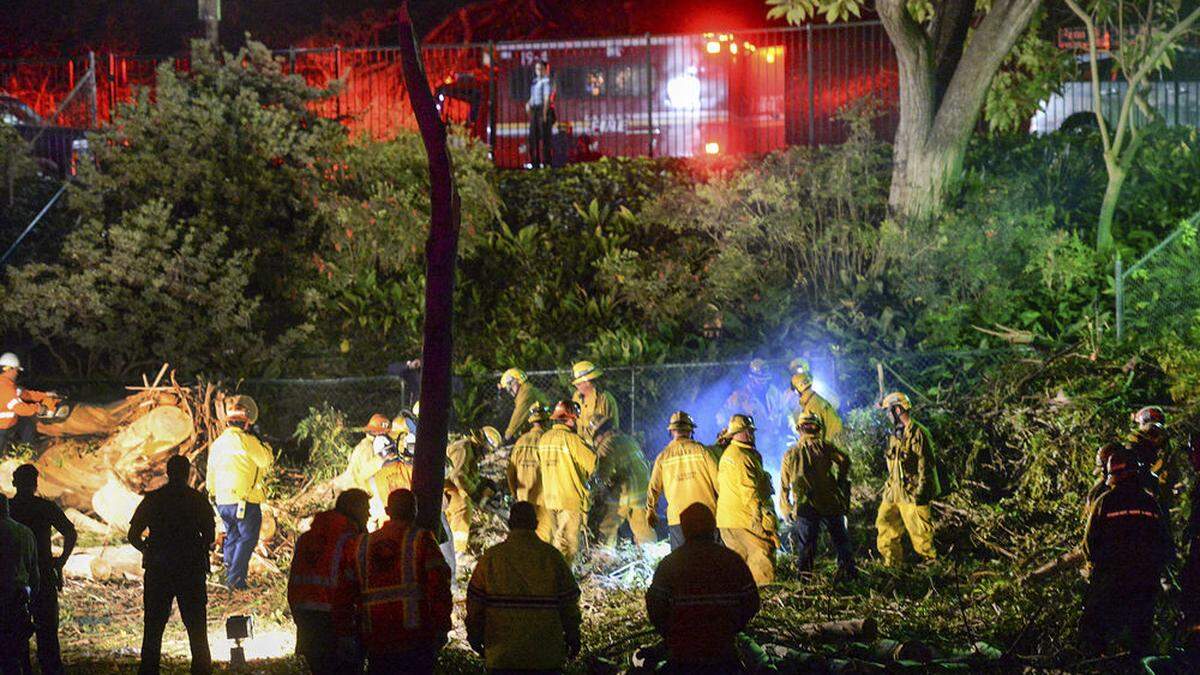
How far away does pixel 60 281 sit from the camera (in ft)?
60.9

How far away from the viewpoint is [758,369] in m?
15.9

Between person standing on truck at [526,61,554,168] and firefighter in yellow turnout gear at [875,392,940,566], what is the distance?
10.5 m

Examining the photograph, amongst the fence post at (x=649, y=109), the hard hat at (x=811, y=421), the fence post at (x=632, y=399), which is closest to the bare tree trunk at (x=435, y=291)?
the hard hat at (x=811, y=421)

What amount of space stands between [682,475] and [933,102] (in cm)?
952

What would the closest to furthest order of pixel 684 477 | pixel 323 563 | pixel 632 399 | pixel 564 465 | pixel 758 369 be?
pixel 323 563
pixel 684 477
pixel 564 465
pixel 758 369
pixel 632 399

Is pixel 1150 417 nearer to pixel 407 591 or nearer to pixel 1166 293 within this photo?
pixel 1166 293

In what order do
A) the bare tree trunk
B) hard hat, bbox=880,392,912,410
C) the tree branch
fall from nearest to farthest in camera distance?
the bare tree trunk
hard hat, bbox=880,392,912,410
the tree branch

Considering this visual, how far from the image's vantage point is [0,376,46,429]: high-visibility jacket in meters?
16.2

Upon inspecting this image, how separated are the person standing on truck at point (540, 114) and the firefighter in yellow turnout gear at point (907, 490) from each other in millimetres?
10493

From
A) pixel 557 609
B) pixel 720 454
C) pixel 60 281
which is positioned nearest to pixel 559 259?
pixel 60 281

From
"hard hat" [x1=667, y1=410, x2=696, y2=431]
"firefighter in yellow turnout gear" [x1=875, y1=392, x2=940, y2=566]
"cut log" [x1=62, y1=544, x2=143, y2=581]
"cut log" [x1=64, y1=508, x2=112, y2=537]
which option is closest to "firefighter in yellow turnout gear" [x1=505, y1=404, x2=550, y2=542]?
"hard hat" [x1=667, y1=410, x2=696, y2=431]

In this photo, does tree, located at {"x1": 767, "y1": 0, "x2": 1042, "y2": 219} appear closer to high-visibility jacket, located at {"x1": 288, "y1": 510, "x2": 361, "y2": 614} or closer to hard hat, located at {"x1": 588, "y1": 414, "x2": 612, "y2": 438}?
hard hat, located at {"x1": 588, "y1": 414, "x2": 612, "y2": 438}

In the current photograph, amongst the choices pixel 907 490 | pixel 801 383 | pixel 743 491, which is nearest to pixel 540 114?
pixel 801 383

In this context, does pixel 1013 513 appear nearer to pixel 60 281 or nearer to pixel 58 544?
pixel 58 544
